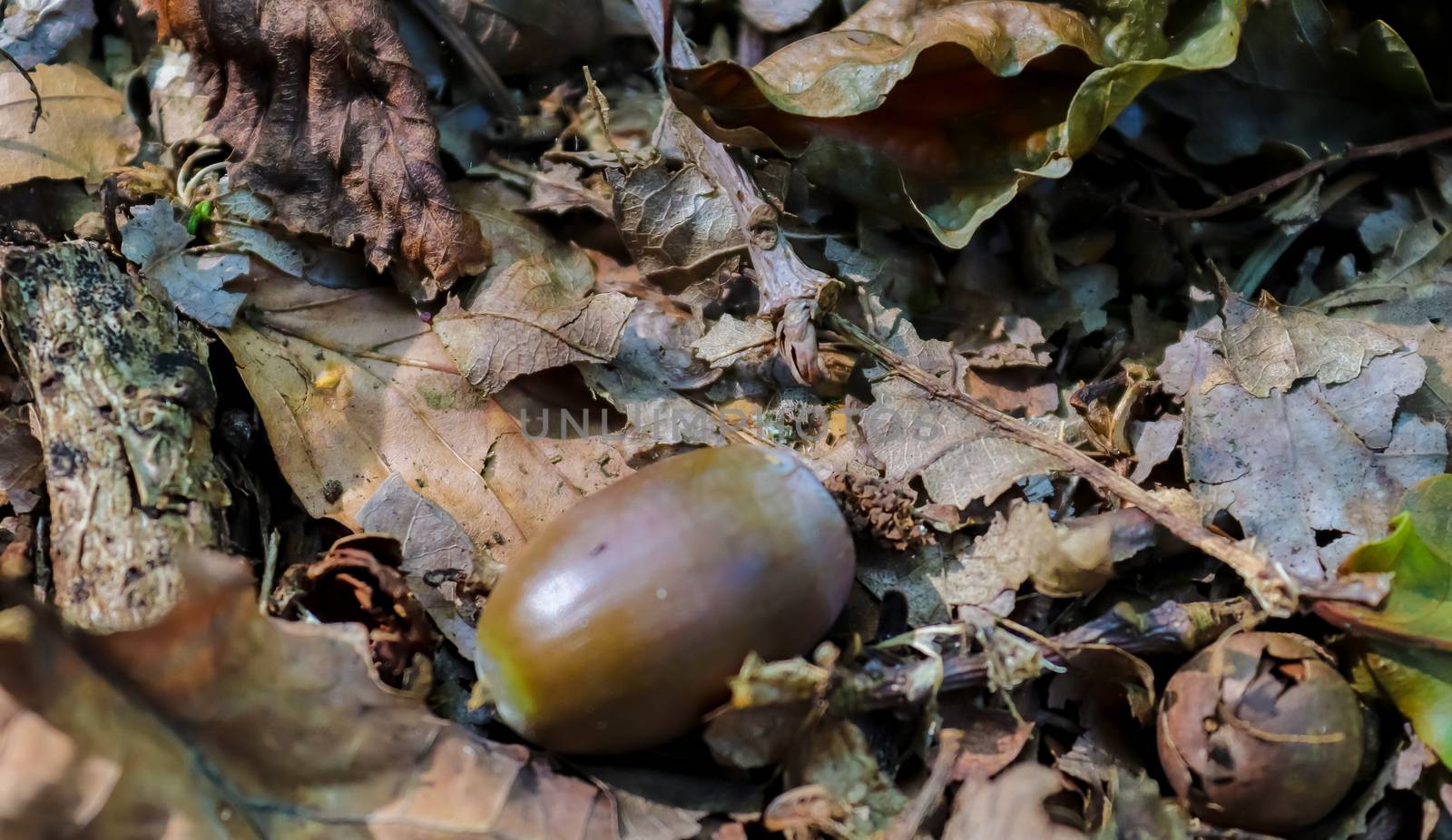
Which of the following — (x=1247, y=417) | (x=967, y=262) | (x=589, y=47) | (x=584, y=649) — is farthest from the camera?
(x=589, y=47)

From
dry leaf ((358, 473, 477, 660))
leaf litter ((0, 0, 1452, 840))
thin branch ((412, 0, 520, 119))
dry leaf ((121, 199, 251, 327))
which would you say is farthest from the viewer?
thin branch ((412, 0, 520, 119))

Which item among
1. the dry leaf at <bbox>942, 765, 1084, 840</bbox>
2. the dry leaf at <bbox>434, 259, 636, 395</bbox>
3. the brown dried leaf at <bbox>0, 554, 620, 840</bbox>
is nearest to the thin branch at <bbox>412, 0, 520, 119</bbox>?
the dry leaf at <bbox>434, 259, 636, 395</bbox>

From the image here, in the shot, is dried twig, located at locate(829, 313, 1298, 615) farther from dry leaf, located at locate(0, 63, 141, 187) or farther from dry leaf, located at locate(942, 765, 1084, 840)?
dry leaf, located at locate(0, 63, 141, 187)

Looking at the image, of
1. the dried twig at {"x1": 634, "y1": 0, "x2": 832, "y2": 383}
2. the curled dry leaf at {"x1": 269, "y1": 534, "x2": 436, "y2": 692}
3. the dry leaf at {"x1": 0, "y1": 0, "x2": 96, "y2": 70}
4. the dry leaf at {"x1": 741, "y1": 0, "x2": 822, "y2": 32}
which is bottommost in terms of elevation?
the curled dry leaf at {"x1": 269, "y1": 534, "x2": 436, "y2": 692}

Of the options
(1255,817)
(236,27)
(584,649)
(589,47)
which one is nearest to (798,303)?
(584,649)

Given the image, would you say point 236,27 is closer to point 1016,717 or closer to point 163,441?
point 163,441

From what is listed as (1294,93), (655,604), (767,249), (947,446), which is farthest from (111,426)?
(1294,93)
